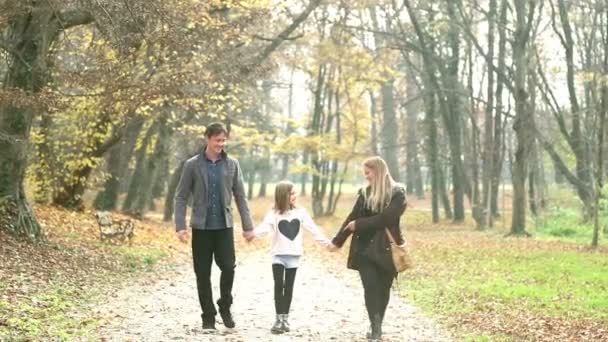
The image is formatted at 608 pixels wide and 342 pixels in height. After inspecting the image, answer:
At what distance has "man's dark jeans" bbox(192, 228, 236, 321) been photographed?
7539 millimetres

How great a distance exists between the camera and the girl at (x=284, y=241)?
7.89m

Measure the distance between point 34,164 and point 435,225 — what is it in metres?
19.1

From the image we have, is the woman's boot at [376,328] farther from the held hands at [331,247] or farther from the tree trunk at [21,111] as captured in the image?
the tree trunk at [21,111]

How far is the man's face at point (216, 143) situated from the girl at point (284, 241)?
0.78 metres

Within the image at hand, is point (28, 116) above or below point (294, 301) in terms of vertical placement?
above

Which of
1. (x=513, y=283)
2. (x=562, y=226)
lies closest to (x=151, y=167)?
(x=562, y=226)

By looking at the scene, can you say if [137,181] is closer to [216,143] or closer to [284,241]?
[284,241]

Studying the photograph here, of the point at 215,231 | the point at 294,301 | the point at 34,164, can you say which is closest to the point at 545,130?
the point at 34,164

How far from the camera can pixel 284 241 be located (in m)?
7.91

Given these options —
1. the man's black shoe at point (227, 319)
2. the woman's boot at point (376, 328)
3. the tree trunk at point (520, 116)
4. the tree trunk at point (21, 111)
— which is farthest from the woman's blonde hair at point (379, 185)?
the tree trunk at point (520, 116)

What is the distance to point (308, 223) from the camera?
7965mm

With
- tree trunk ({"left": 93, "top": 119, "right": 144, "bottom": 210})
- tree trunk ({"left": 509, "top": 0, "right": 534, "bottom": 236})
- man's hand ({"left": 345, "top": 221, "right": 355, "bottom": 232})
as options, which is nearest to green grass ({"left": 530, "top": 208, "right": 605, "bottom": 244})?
tree trunk ({"left": 509, "top": 0, "right": 534, "bottom": 236})

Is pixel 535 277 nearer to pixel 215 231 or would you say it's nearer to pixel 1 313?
pixel 215 231

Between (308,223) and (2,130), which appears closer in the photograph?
(308,223)
